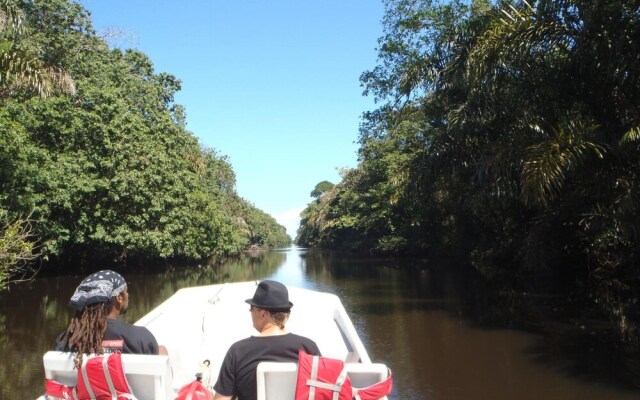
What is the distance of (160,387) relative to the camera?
3.45 metres

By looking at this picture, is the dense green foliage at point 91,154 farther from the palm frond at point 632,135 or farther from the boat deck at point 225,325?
the palm frond at point 632,135

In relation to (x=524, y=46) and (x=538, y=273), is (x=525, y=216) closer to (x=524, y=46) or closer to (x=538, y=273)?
(x=538, y=273)

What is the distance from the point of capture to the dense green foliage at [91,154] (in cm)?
1984

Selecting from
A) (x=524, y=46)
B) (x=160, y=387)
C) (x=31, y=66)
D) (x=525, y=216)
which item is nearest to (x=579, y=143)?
(x=524, y=46)

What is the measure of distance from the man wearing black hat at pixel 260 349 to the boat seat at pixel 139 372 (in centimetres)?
43

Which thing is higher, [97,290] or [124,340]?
[97,290]

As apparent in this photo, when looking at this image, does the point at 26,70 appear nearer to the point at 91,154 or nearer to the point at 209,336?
the point at 209,336

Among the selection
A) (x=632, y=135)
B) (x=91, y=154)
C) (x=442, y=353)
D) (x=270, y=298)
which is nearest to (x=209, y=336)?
(x=270, y=298)

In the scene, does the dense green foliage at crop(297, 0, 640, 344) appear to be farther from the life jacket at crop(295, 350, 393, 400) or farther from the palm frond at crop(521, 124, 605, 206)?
the life jacket at crop(295, 350, 393, 400)

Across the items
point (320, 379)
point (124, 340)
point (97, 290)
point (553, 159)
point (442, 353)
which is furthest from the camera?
point (442, 353)

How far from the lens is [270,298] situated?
3.20 meters

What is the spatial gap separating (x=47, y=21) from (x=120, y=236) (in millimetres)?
10186

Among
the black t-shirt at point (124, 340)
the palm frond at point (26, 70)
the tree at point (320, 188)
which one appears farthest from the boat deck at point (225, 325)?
the tree at point (320, 188)

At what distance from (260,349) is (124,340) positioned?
0.94 metres
